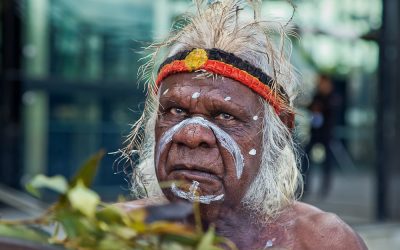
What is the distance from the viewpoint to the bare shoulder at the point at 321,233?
2.12 metres

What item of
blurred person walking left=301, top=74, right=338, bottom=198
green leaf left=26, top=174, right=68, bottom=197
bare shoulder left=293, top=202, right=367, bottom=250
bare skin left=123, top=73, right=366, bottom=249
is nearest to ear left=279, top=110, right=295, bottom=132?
bare skin left=123, top=73, right=366, bottom=249

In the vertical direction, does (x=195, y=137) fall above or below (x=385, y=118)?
above

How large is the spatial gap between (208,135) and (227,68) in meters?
0.18

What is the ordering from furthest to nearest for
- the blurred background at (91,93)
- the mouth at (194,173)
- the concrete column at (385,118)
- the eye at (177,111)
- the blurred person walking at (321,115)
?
the blurred person walking at (321,115)
the concrete column at (385,118)
the blurred background at (91,93)
the eye at (177,111)
the mouth at (194,173)

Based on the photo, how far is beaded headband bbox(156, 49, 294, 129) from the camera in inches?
77.5

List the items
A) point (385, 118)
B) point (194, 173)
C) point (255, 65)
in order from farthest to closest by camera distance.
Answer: point (385, 118) → point (255, 65) → point (194, 173)

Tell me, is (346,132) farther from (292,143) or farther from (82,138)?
(292,143)

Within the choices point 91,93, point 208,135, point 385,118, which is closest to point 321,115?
point 385,118

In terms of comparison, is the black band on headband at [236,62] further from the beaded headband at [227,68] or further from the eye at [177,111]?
the eye at [177,111]

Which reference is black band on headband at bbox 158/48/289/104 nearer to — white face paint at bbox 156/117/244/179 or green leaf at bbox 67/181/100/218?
white face paint at bbox 156/117/244/179

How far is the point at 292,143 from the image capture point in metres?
2.19

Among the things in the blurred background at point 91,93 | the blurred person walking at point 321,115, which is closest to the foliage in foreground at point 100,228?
the blurred background at point 91,93

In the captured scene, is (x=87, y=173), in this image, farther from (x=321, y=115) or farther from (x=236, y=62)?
(x=321, y=115)

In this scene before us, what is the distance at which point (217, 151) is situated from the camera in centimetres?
193
